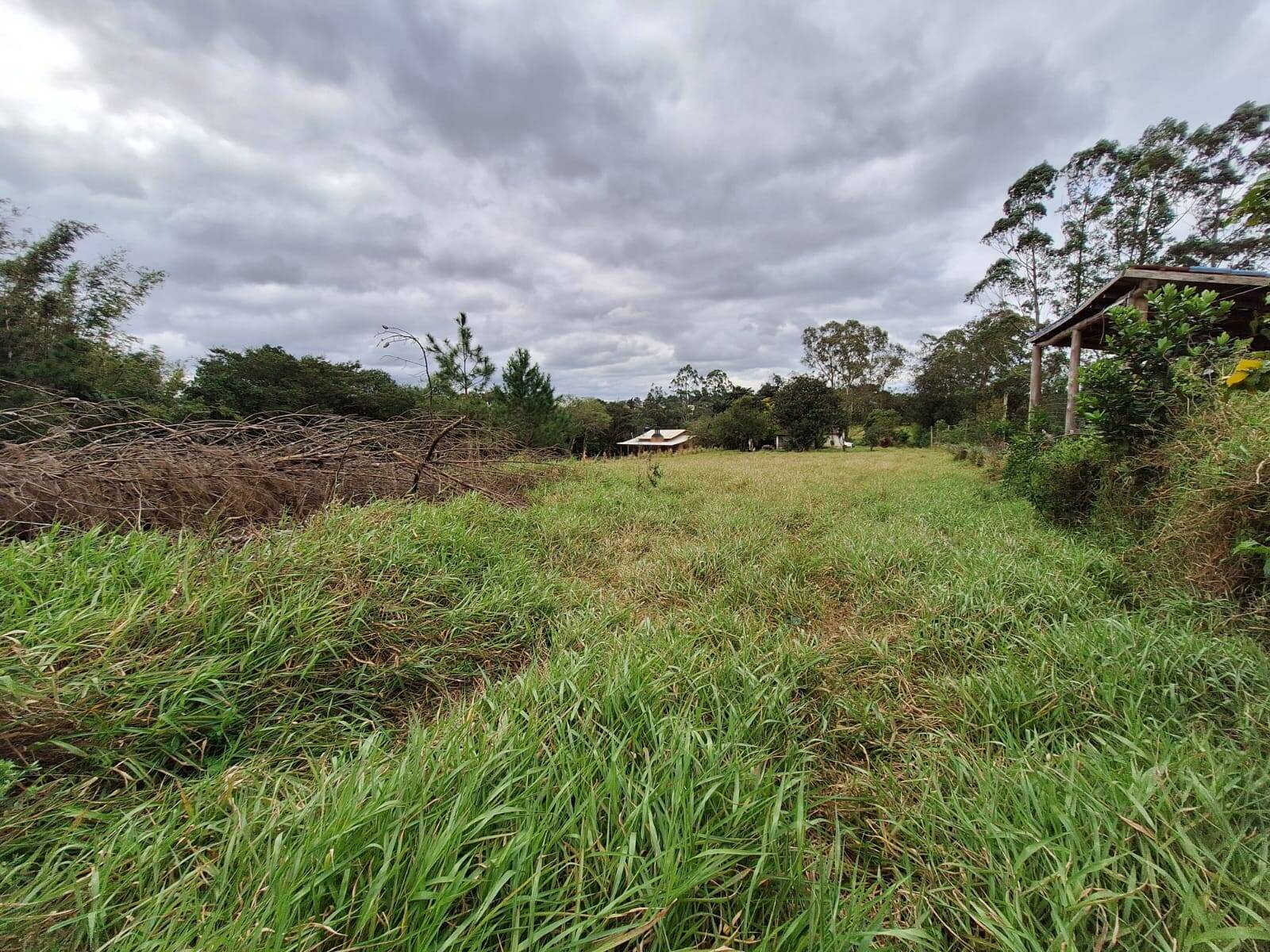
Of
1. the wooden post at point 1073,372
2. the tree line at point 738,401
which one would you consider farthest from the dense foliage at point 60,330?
the wooden post at point 1073,372

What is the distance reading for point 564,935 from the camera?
Answer: 0.88 m

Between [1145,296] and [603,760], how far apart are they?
5826 mm

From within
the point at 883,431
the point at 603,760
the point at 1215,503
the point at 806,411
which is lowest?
the point at 603,760

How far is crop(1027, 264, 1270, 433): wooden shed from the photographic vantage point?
4.66 meters

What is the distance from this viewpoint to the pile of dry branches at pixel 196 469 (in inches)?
106

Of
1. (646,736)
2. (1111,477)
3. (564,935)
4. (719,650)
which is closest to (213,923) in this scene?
(564,935)

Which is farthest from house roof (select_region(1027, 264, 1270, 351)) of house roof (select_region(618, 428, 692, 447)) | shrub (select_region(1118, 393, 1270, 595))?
house roof (select_region(618, 428, 692, 447))

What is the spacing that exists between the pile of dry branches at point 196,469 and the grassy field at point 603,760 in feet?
1.65

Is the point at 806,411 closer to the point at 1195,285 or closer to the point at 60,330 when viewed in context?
the point at 1195,285

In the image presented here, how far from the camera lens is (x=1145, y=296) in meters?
3.74

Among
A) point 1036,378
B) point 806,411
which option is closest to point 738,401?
point 806,411

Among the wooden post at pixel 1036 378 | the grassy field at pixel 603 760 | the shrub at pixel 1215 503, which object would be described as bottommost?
the grassy field at pixel 603 760

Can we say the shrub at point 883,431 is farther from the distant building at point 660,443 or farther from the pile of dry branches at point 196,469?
the pile of dry branches at point 196,469

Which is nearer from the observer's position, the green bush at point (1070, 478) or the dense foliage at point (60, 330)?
the green bush at point (1070, 478)
